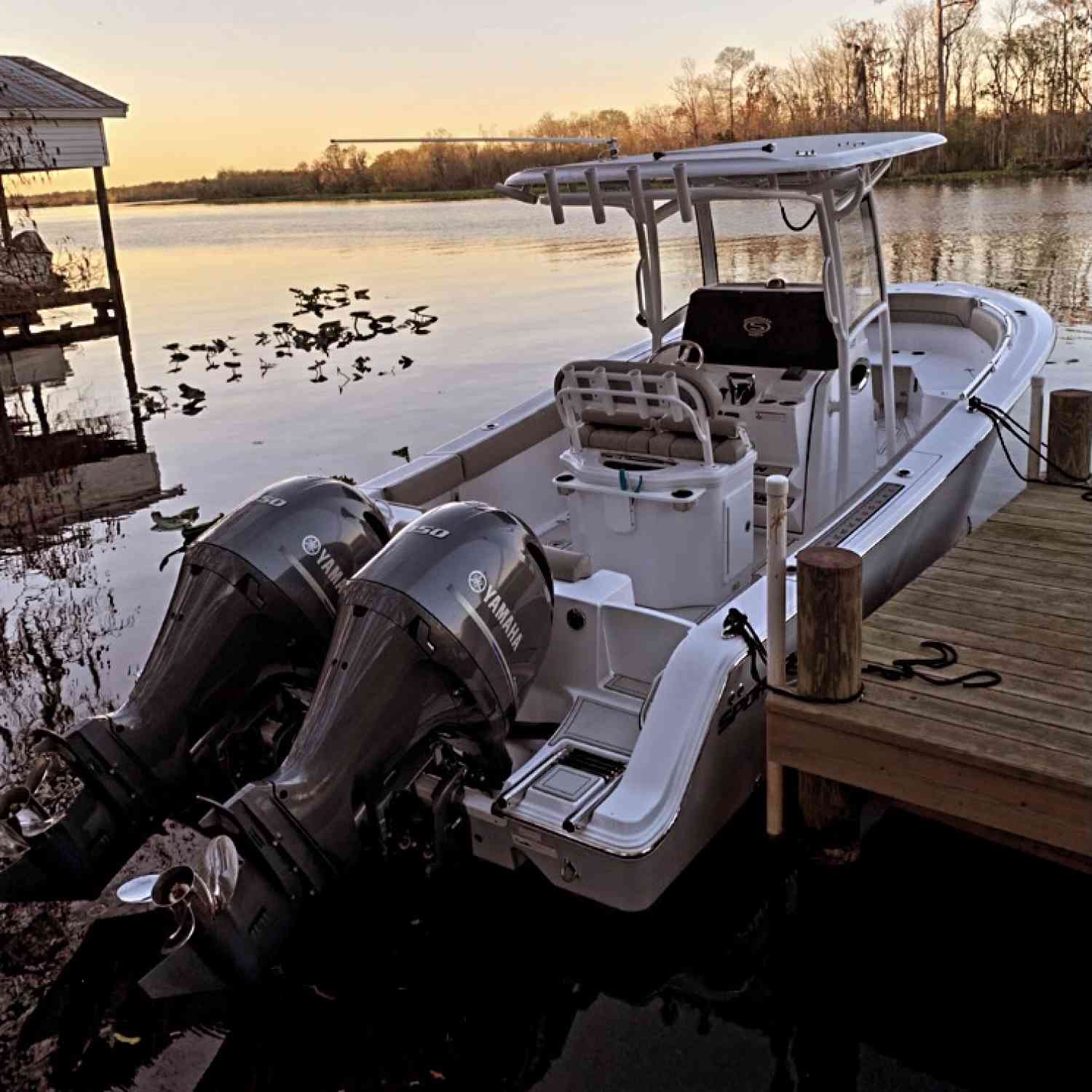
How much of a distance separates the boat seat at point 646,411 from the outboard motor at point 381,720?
1042 mm

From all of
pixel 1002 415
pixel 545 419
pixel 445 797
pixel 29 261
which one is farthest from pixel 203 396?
pixel 445 797

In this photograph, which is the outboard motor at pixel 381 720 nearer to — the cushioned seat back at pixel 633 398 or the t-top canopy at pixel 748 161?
the cushioned seat back at pixel 633 398

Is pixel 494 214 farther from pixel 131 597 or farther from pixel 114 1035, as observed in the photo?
pixel 114 1035

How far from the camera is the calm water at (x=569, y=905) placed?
2.69 metres

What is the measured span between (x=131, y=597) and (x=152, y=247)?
35.3 m

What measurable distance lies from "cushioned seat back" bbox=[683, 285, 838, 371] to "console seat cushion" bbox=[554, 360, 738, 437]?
709 mm

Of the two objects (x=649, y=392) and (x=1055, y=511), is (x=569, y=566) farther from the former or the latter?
(x=1055, y=511)

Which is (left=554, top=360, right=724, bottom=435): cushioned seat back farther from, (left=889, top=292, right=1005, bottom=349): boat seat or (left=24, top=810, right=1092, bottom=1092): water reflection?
(left=889, top=292, right=1005, bottom=349): boat seat

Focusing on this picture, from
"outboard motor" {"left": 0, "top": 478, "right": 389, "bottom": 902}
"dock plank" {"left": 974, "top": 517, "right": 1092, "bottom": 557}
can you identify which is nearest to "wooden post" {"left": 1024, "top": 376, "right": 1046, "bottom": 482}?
"dock plank" {"left": 974, "top": 517, "right": 1092, "bottom": 557}

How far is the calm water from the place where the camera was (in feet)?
8.82

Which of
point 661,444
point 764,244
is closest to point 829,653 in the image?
point 661,444

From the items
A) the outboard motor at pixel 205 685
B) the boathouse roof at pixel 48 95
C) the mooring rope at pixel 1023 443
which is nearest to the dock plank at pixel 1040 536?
the mooring rope at pixel 1023 443

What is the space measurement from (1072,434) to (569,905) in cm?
286

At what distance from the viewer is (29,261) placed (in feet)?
46.1
